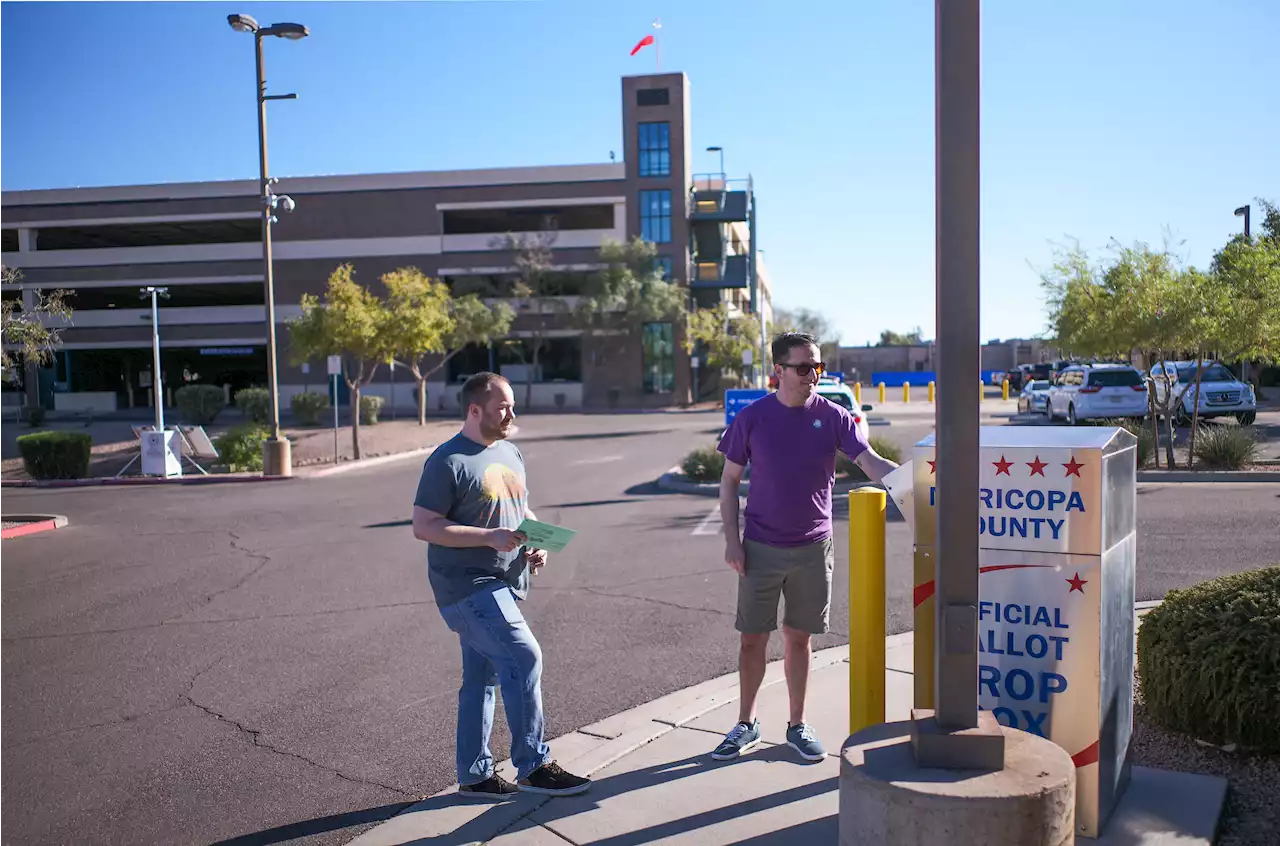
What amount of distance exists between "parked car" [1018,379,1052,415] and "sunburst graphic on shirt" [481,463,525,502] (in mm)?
31044

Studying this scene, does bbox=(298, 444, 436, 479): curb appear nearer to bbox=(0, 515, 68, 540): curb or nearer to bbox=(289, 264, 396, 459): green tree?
bbox=(289, 264, 396, 459): green tree

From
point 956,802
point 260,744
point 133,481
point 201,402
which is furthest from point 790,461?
point 201,402

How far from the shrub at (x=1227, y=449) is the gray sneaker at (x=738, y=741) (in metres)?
14.0

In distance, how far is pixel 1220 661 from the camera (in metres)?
4.18

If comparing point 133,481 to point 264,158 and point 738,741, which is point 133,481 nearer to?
point 264,158

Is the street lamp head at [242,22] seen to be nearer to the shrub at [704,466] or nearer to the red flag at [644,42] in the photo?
the shrub at [704,466]

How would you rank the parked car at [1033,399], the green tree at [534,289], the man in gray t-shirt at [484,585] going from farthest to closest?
the green tree at [534,289] → the parked car at [1033,399] → the man in gray t-shirt at [484,585]

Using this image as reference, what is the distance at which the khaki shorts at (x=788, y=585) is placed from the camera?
468 cm

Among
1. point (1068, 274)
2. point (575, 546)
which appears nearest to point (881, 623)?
point (575, 546)

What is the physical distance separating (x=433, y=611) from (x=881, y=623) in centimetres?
471

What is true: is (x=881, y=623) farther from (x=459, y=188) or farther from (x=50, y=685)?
(x=459, y=188)

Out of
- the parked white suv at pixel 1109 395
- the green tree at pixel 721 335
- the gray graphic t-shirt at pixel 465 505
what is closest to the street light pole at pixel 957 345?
the gray graphic t-shirt at pixel 465 505

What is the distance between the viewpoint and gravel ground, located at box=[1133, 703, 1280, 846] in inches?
147

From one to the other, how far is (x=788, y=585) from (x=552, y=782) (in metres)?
1.36
